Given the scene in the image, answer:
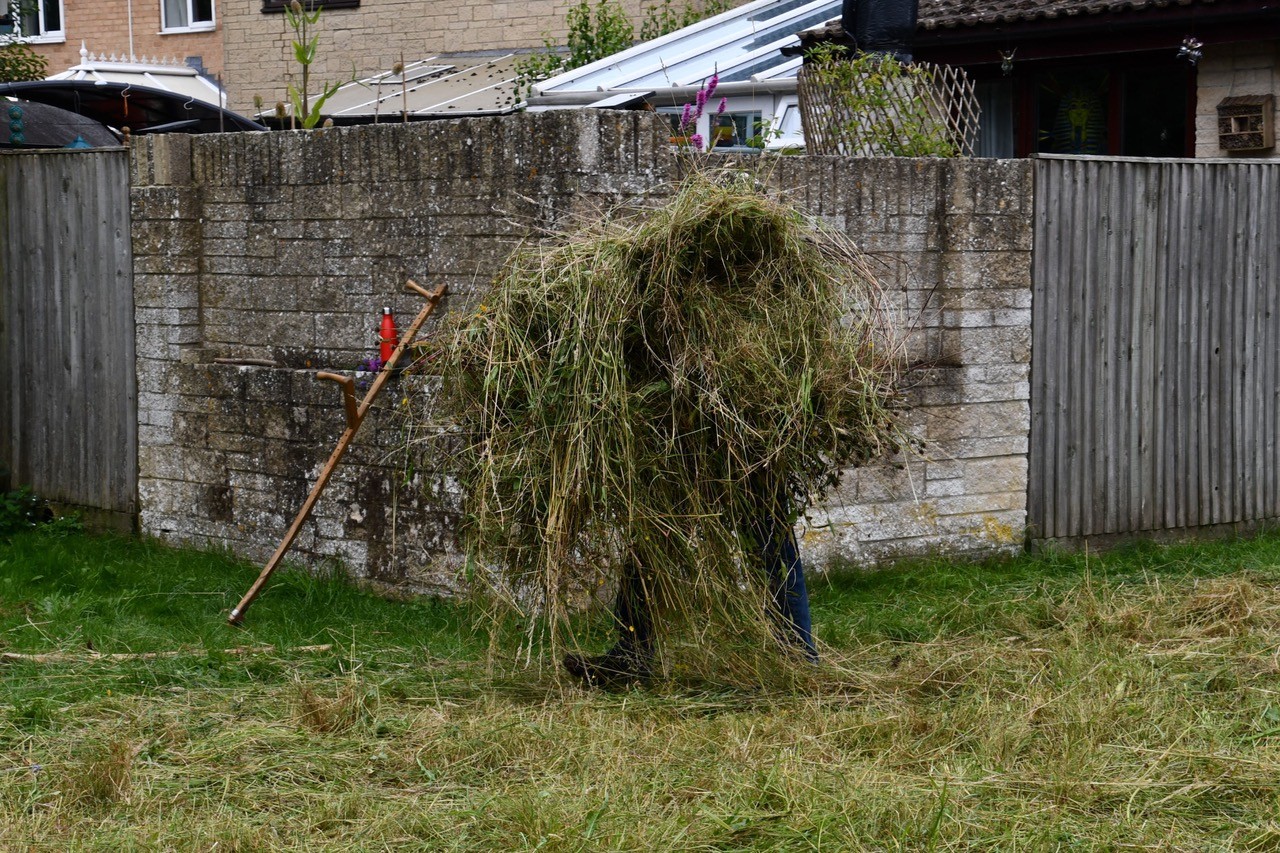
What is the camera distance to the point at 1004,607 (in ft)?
21.1

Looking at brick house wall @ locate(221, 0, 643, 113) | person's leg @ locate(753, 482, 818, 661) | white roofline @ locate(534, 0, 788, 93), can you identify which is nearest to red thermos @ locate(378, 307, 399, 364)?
person's leg @ locate(753, 482, 818, 661)

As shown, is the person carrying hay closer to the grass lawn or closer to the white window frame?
the grass lawn

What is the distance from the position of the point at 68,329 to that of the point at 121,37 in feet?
40.9

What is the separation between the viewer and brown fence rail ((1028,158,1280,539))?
24.7 ft

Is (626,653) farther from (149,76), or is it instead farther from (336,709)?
(149,76)

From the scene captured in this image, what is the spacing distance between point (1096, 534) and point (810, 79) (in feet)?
9.30

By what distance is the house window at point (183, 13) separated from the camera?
63.3ft

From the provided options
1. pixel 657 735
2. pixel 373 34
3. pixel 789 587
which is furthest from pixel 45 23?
pixel 657 735

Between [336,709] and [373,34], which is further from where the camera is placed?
[373,34]

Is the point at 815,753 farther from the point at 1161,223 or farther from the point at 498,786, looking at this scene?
the point at 1161,223

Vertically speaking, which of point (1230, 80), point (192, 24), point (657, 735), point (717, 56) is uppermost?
point (192, 24)

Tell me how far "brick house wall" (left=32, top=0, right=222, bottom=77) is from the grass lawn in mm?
13768

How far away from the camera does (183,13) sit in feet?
63.5

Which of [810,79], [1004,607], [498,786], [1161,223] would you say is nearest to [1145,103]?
[1161,223]
